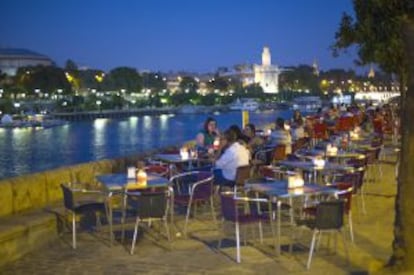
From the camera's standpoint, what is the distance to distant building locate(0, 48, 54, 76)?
175 m

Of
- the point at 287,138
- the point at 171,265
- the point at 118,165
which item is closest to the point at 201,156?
the point at 118,165

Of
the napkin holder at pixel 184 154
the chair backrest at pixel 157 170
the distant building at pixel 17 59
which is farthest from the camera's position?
the distant building at pixel 17 59

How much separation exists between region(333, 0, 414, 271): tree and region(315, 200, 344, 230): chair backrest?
1.04 metres

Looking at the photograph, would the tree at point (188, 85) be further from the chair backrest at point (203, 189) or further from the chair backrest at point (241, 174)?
the chair backrest at point (203, 189)

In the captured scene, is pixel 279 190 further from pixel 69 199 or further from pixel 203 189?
pixel 69 199

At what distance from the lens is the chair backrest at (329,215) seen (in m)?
6.45

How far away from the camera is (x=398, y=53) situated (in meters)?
9.02

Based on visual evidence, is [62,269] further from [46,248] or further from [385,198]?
[385,198]

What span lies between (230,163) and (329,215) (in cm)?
294

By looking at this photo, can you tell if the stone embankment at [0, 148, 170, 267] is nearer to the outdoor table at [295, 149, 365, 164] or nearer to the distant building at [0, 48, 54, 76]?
the outdoor table at [295, 149, 365, 164]

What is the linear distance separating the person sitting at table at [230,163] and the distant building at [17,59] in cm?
16869

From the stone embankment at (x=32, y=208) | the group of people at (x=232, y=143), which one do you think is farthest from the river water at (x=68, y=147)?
the stone embankment at (x=32, y=208)

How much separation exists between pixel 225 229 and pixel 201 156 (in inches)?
130

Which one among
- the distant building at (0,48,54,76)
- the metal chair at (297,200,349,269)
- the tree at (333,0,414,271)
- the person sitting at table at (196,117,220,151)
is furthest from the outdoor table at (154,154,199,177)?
the distant building at (0,48,54,76)
